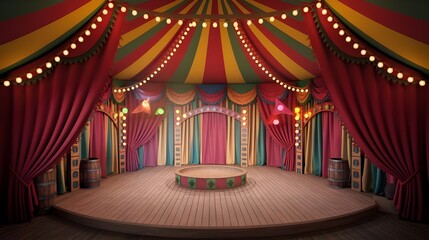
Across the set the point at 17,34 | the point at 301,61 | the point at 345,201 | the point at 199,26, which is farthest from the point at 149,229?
the point at 301,61

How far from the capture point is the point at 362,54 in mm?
4418

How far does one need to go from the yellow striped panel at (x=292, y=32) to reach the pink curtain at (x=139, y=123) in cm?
458

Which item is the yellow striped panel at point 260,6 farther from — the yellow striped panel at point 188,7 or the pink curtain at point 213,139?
the pink curtain at point 213,139

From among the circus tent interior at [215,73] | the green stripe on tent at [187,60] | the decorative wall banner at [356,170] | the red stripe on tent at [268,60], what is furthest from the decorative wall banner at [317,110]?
the green stripe on tent at [187,60]

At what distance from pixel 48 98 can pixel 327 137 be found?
21.3 feet

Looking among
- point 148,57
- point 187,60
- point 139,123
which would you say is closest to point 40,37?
point 148,57

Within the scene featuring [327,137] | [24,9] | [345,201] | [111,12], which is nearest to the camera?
[24,9]

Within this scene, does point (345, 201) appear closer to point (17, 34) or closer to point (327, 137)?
point (327, 137)

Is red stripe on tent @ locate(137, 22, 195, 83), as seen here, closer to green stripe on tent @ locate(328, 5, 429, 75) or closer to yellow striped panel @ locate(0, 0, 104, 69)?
yellow striped panel @ locate(0, 0, 104, 69)

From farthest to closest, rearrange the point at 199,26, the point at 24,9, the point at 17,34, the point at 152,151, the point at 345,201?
1. the point at 152,151
2. the point at 199,26
3. the point at 345,201
4. the point at 17,34
5. the point at 24,9

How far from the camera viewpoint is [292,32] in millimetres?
5734

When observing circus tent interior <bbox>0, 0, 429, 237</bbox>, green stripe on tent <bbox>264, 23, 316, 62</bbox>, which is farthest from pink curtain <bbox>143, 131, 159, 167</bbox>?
green stripe on tent <bbox>264, 23, 316, 62</bbox>

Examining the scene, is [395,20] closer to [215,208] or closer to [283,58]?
[283,58]

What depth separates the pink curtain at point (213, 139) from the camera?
9695 mm
